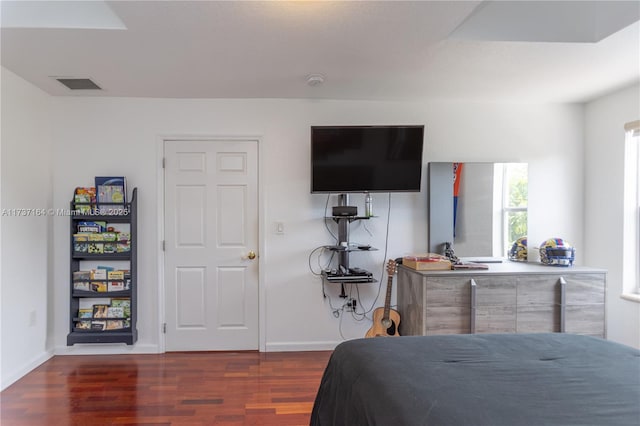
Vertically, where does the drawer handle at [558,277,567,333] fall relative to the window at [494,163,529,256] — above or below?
below

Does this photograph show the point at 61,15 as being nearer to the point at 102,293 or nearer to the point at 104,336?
the point at 102,293

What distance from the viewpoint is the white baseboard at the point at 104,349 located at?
3.66 meters

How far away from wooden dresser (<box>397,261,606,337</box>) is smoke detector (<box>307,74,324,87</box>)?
1.76 meters

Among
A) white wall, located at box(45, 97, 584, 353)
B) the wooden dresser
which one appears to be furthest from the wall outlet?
the wooden dresser

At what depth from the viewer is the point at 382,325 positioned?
357 cm

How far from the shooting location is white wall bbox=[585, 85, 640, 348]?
3475mm

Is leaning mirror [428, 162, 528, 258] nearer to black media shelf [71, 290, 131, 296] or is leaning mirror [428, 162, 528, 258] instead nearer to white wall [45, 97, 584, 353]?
white wall [45, 97, 584, 353]

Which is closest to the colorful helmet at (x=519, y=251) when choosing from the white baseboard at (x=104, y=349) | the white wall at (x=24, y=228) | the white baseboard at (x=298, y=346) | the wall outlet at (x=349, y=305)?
the wall outlet at (x=349, y=305)

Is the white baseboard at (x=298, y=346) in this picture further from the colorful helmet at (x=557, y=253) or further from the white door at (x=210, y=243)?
the colorful helmet at (x=557, y=253)

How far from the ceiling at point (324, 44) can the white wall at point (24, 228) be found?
10.6 inches

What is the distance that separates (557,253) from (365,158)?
191cm

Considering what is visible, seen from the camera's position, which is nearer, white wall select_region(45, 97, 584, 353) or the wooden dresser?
the wooden dresser

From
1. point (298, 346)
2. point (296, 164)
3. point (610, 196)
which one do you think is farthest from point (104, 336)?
point (610, 196)

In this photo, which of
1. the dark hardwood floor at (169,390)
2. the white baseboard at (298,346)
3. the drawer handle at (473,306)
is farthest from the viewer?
the white baseboard at (298,346)
